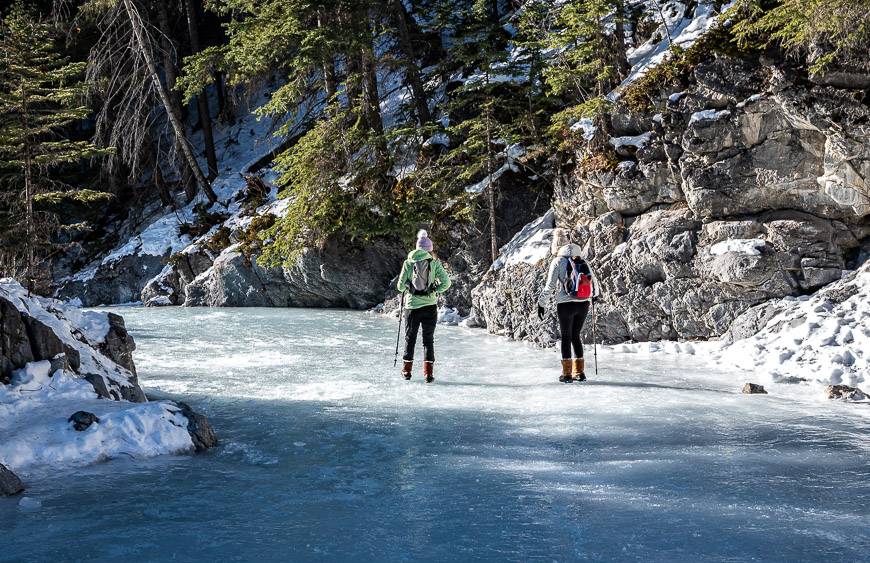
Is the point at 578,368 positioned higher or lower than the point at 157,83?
lower

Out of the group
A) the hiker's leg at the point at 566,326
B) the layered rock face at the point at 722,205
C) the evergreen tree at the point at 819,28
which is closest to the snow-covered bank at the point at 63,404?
the hiker's leg at the point at 566,326

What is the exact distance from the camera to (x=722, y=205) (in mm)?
11414

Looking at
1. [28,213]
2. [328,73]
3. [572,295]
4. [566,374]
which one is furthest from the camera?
[328,73]

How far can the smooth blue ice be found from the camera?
12.7 ft

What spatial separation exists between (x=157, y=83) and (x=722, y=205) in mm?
20871

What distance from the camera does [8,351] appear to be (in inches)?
263

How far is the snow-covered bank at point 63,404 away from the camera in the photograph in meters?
5.54

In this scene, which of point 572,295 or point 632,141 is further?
point 632,141

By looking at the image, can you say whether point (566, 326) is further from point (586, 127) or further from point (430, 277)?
point (586, 127)

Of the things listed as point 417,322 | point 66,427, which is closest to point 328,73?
point 417,322

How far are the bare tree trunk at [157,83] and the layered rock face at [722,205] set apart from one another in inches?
676

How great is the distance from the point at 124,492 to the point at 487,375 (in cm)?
550

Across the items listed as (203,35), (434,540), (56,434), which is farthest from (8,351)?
(203,35)

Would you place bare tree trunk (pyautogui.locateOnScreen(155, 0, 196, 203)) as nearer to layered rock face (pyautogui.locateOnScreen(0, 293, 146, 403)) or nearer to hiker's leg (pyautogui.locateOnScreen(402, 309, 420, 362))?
layered rock face (pyautogui.locateOnScreen(0, 293, 146, 403))
